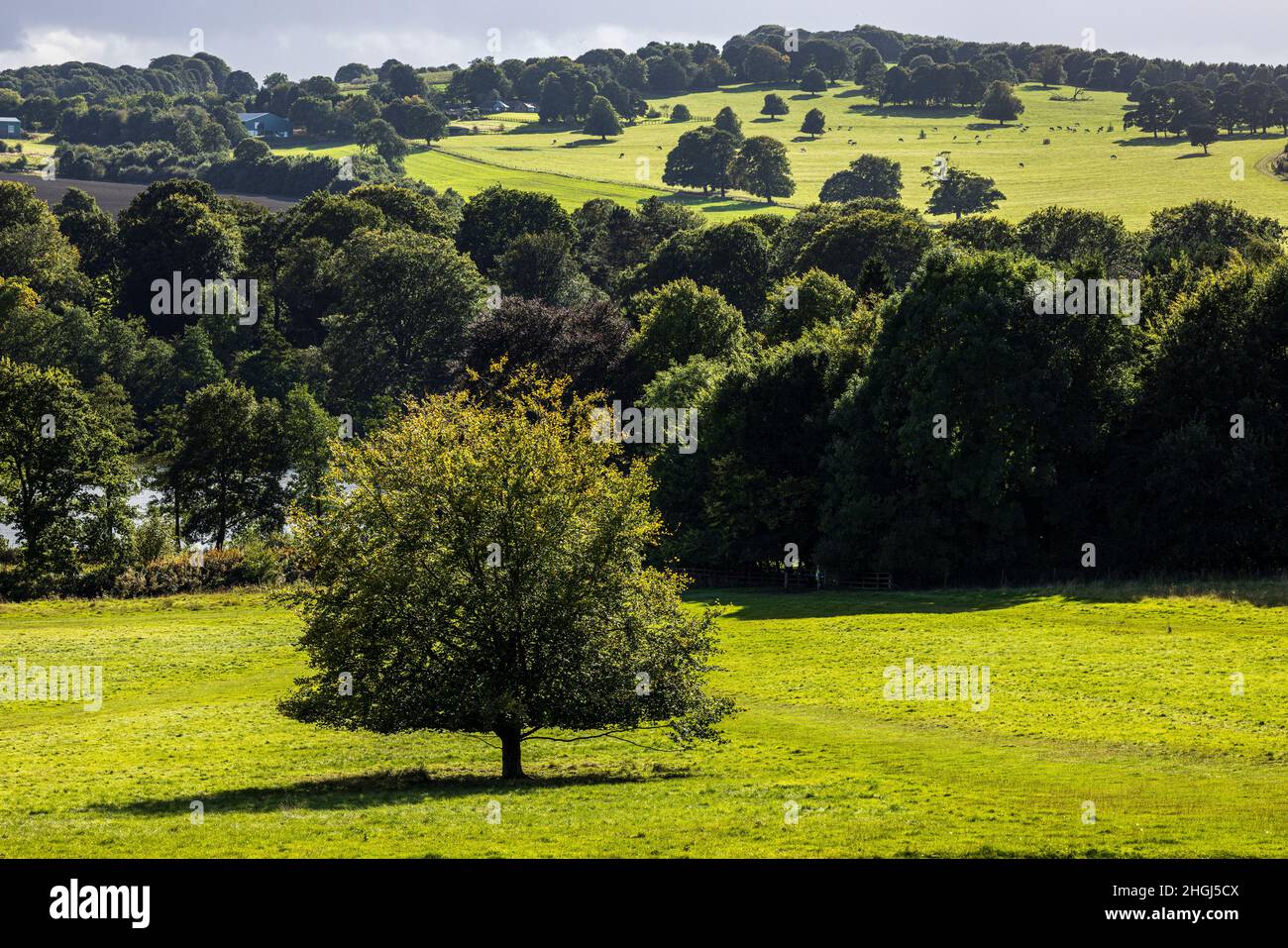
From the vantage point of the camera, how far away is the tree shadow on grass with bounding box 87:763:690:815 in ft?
123

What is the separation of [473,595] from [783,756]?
475 inches

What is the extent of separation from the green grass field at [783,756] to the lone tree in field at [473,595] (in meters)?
2.53

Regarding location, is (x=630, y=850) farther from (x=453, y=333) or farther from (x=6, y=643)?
(x=453, y=333)

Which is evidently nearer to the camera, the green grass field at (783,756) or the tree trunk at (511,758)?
the green grass field at (783,756)

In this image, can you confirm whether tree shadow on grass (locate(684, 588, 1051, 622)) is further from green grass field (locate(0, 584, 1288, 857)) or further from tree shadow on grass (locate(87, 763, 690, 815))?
tree shadow on grass (locate(87, 763, 690, 815))

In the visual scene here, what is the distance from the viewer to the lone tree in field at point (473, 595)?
40844mm

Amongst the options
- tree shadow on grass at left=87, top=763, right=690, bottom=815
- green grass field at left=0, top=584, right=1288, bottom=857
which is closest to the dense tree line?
green grass field at left=0, top=584, right=1288, bottom=857

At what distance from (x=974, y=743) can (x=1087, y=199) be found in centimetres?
16783

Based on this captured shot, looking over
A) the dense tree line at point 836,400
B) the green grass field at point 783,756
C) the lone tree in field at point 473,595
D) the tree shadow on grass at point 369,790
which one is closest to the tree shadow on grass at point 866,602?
the green grass field at point 783,756

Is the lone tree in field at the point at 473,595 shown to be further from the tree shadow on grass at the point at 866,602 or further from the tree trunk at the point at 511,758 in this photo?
the tree shadow on grass at the point at 866,602

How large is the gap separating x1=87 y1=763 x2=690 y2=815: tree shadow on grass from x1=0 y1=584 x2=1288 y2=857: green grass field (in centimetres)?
17

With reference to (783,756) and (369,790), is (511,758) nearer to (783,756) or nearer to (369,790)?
(369,790)
